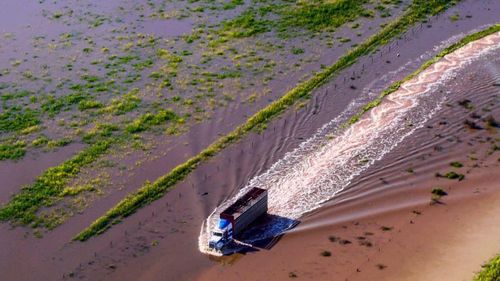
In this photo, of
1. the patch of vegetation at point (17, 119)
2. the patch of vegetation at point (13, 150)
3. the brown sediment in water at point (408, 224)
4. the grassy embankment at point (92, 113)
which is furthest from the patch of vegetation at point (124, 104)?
the brown sediment in water at point (408, 224)

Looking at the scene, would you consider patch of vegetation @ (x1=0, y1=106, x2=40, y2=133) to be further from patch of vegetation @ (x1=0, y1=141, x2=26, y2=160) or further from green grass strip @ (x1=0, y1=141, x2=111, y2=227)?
Result: green grass strip @ (x1=0, y1=141, x2=111, y2=227)

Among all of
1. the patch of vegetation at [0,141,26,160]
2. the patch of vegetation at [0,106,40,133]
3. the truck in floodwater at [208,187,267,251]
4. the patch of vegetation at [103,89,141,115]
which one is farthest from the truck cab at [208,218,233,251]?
the patch of vegetation at [0,106,40,133]

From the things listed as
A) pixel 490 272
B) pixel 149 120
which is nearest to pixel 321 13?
pixel 149 120

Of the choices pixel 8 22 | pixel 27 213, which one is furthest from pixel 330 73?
pixel 8 22

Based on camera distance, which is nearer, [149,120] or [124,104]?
[149,120]

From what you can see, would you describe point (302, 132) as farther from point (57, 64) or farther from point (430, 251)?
point (57, 64)

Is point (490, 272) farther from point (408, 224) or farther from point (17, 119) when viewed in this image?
point (17, 119)
